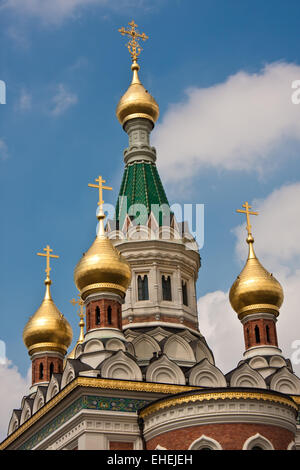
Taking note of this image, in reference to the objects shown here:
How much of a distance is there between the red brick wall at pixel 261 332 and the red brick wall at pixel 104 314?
336 cm

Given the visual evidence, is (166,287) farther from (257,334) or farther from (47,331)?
(47,331)

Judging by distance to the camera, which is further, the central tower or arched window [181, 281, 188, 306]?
arched window [181, 281, 188, 306]

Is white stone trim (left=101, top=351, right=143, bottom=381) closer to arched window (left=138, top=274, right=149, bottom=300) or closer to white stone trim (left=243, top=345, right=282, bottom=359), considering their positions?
arched window (left=138, top=274, right=149, bottom=300)

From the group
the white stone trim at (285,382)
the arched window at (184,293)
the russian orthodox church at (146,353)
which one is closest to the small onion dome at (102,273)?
the russian orthodox church at (146,353)

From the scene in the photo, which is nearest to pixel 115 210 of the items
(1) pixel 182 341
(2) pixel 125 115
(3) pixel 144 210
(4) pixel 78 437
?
(3) pixel 144 210

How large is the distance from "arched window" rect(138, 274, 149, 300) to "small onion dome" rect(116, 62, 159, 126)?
4.96m

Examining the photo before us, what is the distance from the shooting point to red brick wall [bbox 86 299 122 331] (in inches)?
781

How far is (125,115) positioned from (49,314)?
5.98 m

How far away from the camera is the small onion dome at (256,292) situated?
70.0 ft

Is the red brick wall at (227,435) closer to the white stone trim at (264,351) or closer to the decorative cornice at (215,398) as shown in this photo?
the decorative cornice at (215,398)

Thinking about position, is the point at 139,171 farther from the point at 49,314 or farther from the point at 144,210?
the point at 49,314

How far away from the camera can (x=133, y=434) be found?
58.5ft

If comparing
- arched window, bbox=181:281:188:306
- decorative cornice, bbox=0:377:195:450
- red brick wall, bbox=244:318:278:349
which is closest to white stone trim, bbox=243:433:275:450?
decorative cornice, bbox=0:377:195:450
